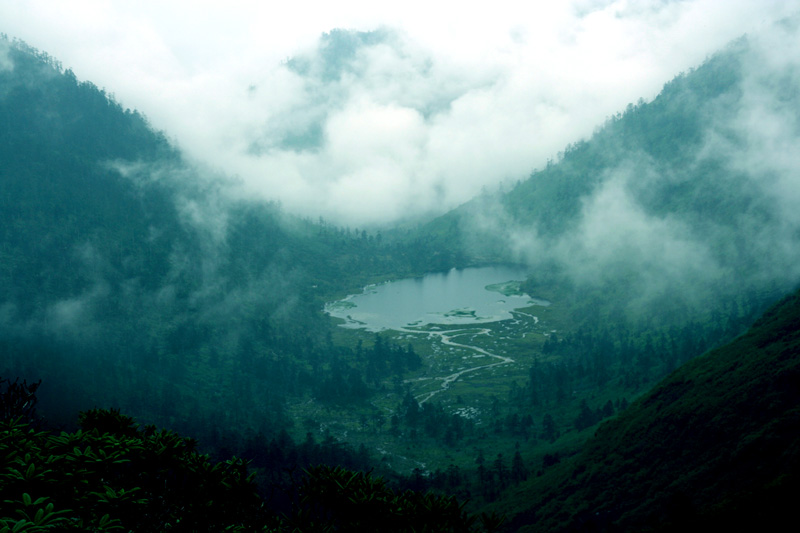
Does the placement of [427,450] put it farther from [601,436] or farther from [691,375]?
[691,375]

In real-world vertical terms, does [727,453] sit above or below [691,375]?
below

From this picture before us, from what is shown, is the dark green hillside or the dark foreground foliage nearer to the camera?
the dark foreground foliage

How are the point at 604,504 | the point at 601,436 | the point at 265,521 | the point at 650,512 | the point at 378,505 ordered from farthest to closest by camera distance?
the point at 601,436
the point at 604,504
the point at 650,512
the point at 265,521
the point at 378,505

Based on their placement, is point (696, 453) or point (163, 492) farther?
point (696, 453)

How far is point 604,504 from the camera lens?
121062 millimetres

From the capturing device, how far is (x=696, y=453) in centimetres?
12294

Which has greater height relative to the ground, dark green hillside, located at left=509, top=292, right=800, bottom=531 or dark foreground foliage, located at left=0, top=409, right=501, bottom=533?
dark foreground foliage, located at left=0, top=409, right=501, bottom=533

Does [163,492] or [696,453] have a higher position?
[163,492]

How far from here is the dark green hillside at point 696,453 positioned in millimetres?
99938

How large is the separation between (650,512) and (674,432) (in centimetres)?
3067

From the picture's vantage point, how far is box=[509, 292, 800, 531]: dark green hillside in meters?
99.9

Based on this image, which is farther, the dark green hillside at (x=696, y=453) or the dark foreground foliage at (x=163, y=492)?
the dark green hillside at (x=696, y=453)

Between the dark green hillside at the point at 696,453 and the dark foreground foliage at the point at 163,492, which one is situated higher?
the dark foreground foliage at the point at 163,492

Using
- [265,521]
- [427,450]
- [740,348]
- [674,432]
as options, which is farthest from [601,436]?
[265,521]
